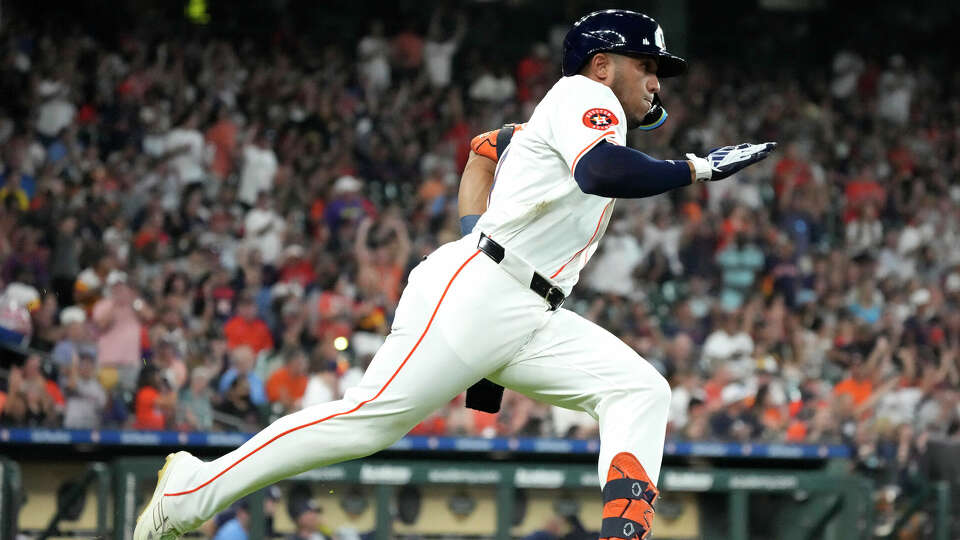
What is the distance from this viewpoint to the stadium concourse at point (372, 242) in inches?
387

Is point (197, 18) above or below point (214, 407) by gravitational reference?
above

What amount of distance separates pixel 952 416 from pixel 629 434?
Answer: 7831 mm

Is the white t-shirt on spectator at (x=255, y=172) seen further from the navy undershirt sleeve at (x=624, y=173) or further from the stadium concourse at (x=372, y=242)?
the navy undershirt sleeve at (x=624, y=173)

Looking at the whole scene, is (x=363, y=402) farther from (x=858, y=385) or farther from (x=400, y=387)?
(x=858, y=385)

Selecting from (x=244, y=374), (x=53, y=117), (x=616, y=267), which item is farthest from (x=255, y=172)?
(x=244, y=374)

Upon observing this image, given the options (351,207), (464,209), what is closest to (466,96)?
(351,207)

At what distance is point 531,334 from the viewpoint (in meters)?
4.14

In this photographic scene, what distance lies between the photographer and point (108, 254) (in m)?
10.9

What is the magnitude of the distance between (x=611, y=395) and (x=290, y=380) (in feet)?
19.8

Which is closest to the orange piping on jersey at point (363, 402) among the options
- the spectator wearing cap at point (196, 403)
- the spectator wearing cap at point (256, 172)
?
the spectator wearing cap at point (196, 403)

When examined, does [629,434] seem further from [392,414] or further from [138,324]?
[138,324]

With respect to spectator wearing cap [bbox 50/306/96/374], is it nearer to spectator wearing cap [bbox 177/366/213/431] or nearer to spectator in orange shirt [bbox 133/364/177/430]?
spectator in orange shirt [bbox 133/364/177/430]

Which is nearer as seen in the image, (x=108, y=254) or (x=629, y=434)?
(x=629, y=434)

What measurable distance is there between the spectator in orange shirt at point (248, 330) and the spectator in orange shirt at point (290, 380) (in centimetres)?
62
